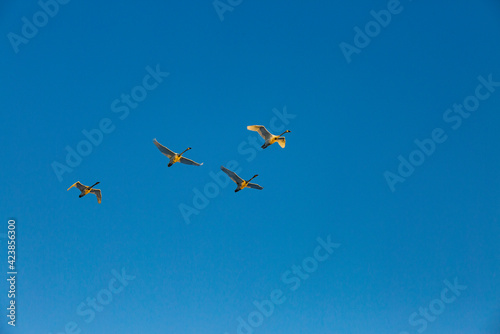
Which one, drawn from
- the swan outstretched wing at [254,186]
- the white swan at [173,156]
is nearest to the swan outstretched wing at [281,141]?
the swan outstretched wing at [254,186]

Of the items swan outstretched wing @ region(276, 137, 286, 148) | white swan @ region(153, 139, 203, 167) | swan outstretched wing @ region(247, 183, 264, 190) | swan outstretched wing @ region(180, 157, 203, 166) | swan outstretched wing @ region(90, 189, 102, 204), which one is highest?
swan outstretched wing @ region(90, 189, 102, 204)

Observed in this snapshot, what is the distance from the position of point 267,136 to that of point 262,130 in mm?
712

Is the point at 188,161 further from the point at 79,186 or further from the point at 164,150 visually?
the point at 79,186

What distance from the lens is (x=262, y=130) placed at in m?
35.5

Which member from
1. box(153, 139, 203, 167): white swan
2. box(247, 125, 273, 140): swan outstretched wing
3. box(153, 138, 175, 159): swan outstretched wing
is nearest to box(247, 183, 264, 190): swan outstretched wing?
box(153, 139, 203, 167): white swan

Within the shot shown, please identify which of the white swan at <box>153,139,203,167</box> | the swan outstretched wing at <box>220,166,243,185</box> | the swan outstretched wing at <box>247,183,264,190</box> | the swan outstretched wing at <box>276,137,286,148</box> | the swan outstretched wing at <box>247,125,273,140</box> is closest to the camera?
the swan outstretched wing at <box>247,125,273,140</box>

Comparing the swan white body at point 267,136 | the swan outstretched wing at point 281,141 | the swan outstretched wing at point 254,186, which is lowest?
Answer: the swan outstretched wing at point 254,186

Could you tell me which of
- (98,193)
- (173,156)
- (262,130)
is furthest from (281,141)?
(98,193)

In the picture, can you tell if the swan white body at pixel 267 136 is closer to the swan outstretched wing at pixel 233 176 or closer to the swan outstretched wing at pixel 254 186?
the swan outstretched wing at pixel 233 176

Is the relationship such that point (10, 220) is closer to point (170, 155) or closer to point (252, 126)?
point (170, 155)

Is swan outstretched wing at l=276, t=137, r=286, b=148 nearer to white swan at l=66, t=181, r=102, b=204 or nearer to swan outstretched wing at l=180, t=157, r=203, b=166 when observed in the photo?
swan outstretched wing at l=180, t=157, r=203, b=166

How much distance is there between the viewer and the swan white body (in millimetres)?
35338

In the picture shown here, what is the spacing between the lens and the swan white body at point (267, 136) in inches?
1391

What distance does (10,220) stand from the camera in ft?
A: 116
